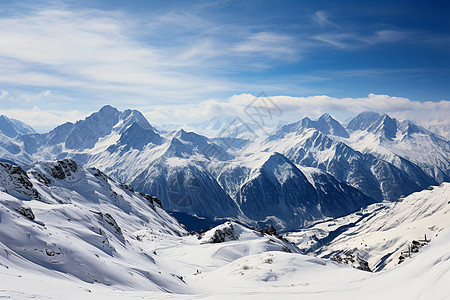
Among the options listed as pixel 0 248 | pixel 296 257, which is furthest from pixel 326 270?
pixel 0 248

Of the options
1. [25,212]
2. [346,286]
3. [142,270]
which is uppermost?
[25,212]

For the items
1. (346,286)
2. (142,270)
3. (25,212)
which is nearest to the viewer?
(346,286)

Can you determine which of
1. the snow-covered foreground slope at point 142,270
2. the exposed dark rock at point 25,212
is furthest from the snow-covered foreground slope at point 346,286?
the exposed dark rock at point 25,212

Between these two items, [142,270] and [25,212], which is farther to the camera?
[25,212]

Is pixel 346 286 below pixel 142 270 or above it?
above

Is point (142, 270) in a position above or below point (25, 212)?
below

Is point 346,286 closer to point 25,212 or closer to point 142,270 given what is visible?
point 142,270

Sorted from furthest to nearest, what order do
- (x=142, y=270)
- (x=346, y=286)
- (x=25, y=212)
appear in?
1. (x=25, y=212)
2. (x=142, y=270)
3. (x=346, y=286)

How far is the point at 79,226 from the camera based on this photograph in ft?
132

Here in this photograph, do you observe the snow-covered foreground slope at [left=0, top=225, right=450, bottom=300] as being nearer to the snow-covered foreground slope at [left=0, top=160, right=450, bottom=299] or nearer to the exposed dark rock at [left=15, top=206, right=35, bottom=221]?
the snow-covered foreground slope at [left=0, top=160, right=450, bottom=299]

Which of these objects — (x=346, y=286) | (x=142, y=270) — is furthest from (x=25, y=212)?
(x=346, y=286)

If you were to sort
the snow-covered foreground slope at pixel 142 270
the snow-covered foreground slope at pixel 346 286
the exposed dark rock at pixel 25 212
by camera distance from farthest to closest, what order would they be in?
the exposed dark rock at pixel 25 212, the snow-covered foreground slope at pixel 142 270, the snow-covered foreground slope at pixel 346 286

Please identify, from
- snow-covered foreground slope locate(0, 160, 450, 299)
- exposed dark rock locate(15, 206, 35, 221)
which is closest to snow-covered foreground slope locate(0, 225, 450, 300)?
snow-covered foreground slope locate(0, 160, 450, 299)

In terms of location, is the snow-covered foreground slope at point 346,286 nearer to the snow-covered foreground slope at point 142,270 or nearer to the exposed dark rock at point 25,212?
the snow-covered foreground slope at point 142,270
